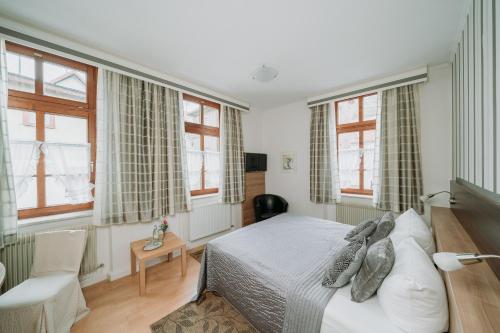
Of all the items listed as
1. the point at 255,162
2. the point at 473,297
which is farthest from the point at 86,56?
the point at 473,297

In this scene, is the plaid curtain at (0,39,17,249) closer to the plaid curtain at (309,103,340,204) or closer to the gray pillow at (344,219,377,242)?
the gray pillow at (344,219,377,242)

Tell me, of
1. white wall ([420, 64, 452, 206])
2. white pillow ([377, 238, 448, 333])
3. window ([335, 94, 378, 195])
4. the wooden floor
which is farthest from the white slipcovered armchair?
white wall ([420, 64, 452, 206])

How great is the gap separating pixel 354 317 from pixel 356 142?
280cm

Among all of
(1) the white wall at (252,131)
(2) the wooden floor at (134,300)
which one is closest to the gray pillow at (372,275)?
(2) the wooden floor at (134,300)

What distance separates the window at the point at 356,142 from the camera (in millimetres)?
3053

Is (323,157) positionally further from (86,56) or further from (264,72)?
(86,56)

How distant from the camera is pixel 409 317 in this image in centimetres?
93

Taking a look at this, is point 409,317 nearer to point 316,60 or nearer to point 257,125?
point 316,60

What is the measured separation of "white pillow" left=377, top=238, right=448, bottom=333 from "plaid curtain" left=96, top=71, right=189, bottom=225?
2.64 metres

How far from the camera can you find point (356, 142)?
3.19m

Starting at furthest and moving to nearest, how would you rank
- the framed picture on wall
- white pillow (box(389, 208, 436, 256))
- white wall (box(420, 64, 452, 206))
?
the framed picture on wall → white wall (box(420, 64, 452, 206)) → white pillow (box(389, 208, 436, 256))

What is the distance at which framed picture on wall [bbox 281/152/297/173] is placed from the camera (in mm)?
3941

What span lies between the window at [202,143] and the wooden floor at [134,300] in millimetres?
1329

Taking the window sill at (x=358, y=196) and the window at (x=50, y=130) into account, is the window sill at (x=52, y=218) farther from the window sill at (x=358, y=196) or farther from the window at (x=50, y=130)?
the window sill at (x=358, y=196)
